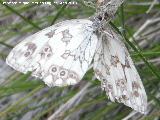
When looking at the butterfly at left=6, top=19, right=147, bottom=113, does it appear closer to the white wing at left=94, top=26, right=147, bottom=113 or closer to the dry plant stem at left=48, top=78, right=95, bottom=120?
the white wing at left=94, top=26, right=147, bottom=113

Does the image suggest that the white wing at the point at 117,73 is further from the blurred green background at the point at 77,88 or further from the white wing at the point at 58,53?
the blurred green background at the point at 77,88

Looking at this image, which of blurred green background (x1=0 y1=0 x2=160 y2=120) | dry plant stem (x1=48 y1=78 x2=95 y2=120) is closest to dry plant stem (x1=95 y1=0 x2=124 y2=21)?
blurred green background (x1=0 y1=0 x2=160 y2=120)

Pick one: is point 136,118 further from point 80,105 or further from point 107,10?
point 107,10

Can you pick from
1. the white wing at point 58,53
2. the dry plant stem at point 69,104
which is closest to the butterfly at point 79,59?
the white wing at point 58,53

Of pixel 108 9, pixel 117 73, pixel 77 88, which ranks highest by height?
pixel 108 9

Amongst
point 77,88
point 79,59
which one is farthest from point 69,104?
point 79,59

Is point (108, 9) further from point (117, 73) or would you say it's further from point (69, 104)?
point (69, 104)

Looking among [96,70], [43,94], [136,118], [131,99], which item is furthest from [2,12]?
[131,99]
